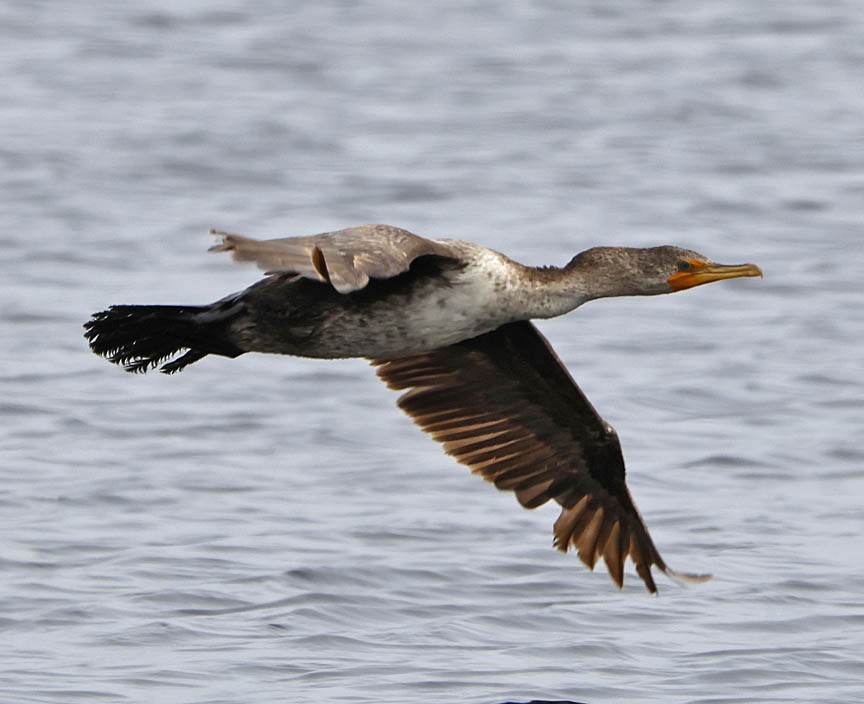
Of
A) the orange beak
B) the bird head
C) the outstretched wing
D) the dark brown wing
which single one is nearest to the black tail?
the outstretched wing

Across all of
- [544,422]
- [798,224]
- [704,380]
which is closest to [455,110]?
[798,224]

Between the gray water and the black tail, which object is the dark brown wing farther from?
the black tail

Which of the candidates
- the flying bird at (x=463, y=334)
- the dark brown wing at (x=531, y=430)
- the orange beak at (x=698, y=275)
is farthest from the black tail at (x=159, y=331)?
the orange beak at (x=698, y=275)

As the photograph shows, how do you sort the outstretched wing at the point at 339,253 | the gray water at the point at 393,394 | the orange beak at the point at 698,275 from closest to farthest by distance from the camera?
the outstretched wing at the point at 339,253
the orange beak at the point at 698,275
the gray water at the point at 393,394

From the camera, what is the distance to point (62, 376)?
38.8ft

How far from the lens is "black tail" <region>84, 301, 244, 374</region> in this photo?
7.53m

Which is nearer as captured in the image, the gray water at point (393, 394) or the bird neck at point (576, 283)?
the bird neck at point (576, 283)

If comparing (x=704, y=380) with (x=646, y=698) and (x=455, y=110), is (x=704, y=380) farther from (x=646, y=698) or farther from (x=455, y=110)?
(x=455, y=110)

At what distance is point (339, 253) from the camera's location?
6.30m

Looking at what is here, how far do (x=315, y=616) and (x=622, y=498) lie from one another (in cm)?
136

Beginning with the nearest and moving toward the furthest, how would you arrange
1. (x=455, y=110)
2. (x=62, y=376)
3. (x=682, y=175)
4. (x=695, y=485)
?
(x=695, y=485) → (x=62, y=376) → (x=682, y=175) → (x=455, y=110)

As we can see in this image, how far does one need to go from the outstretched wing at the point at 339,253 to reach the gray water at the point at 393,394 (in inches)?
74.2

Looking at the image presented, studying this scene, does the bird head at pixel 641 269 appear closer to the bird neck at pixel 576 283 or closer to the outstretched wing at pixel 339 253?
the bird neck at pixel 576 283

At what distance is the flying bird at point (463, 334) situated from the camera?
691 cm
